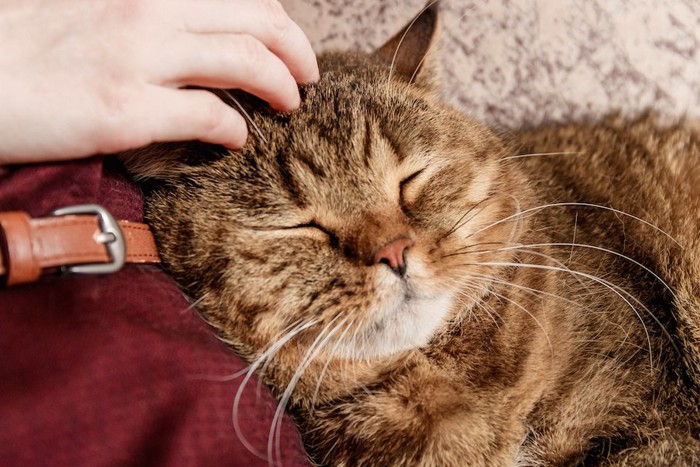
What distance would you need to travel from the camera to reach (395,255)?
0.84 m

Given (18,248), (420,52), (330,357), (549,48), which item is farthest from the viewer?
(549,48)

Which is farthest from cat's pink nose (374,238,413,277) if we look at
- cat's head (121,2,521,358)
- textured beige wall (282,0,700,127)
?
textured beige wall (282,0,700,127)

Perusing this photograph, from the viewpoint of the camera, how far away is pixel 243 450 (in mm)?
757

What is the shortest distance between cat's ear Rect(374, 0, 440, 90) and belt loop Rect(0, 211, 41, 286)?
67 centimetres

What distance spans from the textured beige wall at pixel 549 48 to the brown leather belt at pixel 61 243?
93cm

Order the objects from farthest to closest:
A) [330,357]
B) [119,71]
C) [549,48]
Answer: [549,48]
[330,357]
[119,71]

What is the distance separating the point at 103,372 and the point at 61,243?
0.15 meters

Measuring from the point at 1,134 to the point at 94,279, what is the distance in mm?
209

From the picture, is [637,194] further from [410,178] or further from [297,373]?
[297,373]

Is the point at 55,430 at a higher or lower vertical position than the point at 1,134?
lower

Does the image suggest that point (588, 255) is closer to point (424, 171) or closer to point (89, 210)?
point (424, 171)

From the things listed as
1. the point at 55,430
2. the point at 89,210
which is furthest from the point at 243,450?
the point at 89,210

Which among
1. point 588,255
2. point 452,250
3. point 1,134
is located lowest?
point 588,255

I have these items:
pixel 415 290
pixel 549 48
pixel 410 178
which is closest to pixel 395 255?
pixel 415 290
